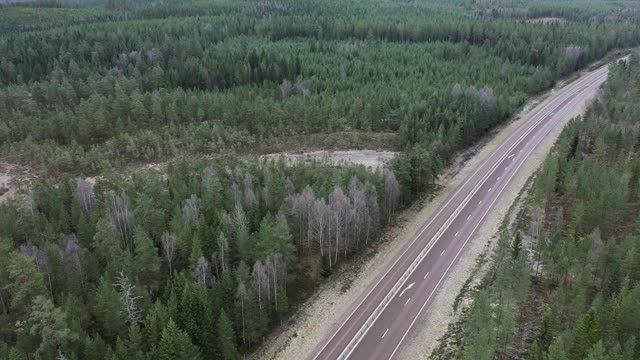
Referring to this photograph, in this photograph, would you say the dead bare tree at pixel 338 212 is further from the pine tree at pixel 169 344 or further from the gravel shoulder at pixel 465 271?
the pine tree at pixel 169 344

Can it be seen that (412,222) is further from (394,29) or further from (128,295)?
(394,29)

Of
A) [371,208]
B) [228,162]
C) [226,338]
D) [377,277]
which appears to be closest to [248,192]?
[371,208]

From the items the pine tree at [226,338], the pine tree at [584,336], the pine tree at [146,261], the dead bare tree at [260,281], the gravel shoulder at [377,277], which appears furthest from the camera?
the pine tree at [146,261]

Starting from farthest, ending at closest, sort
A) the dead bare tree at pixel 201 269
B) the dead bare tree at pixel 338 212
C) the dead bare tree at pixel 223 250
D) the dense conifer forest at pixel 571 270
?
the dead bare tree at pixel 338 212 → the dead bare tree at pixel 223 250 → the dead bare tree at pixel 201 269 → the dense conifer forest at pixel 571 270

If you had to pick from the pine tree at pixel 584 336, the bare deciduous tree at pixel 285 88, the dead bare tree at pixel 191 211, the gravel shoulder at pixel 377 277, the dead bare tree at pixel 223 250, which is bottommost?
the gravel shoulder at pixel 377 277

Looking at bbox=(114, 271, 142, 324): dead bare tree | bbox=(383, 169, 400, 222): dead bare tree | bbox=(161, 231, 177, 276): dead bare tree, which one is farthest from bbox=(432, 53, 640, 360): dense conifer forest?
bbox=(161, 231, 177, 276): dead bare tree

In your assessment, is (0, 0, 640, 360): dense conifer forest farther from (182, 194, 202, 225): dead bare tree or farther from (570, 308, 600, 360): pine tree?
(570, 308, 600, 360): pine tree

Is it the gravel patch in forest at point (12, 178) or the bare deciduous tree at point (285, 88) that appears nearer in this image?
the gravel patch in forest at point (12, 178)

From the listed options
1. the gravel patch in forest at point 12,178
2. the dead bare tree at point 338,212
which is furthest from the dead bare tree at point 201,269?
the gravel patch in forest at point 12,178

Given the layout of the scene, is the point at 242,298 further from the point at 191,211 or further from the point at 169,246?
the point at 191,211
